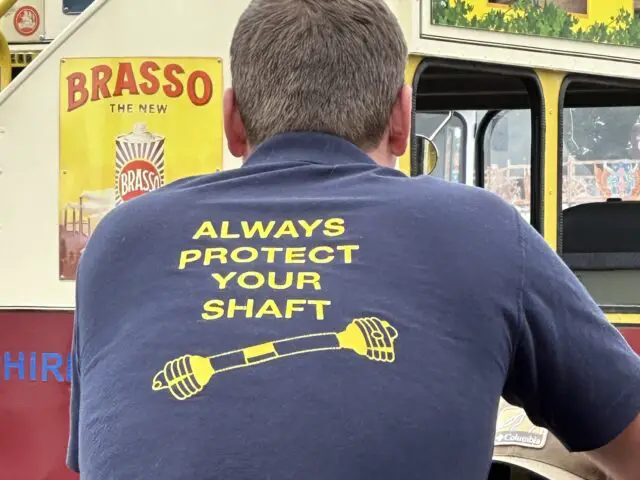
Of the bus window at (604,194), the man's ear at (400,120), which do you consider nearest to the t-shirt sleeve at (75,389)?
the man's ear at (400,120)

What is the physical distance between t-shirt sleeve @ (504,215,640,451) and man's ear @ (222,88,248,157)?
1.27ft

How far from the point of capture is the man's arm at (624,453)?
1114 millimetres

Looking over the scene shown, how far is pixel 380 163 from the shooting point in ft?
4.01

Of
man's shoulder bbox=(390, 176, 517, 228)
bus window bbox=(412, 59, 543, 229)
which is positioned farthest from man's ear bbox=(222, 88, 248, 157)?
bus window bbox=(412, 59, 543, 229)

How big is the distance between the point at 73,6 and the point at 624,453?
2.86 metres

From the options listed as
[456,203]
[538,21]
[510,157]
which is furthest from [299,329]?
[510,157]

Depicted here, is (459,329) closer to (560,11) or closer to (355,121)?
(355,121)

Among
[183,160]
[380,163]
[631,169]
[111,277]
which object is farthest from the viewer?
[631,169]

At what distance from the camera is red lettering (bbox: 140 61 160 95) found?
9.11ft

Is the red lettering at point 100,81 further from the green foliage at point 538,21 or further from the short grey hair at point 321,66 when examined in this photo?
the short grey hair at point 321,66

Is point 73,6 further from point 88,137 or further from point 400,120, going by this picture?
point 400,120

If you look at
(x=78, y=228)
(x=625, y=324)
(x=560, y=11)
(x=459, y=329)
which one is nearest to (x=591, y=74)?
(x=560, y=11)

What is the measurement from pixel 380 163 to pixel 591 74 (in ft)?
6.91

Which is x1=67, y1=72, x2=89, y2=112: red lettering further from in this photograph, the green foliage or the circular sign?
the green foliage
